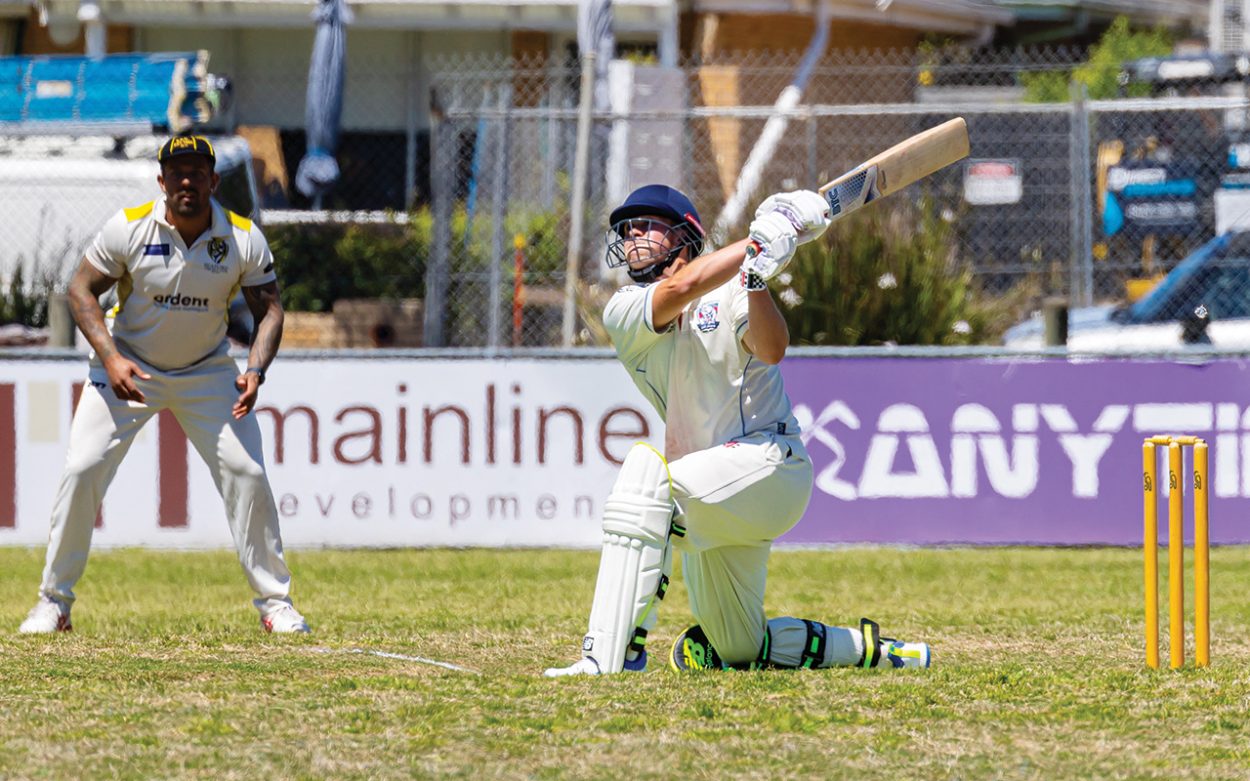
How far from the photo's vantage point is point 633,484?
20.0 feet

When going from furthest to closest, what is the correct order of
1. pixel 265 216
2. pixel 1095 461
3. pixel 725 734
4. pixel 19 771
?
pixel 265 216
pixel 1095 461
pixel 725 734
pixel 19 771

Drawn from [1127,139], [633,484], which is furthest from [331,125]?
[633,484]

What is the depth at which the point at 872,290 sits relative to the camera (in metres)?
13.6

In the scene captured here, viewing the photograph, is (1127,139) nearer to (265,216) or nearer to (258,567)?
(265,216)

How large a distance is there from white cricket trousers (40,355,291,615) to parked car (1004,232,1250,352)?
303 inches

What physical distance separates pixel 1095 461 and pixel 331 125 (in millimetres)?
9679

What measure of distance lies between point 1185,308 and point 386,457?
6458 millimetres

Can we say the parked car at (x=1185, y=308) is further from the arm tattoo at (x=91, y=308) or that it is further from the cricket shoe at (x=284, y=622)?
the arm tattoo at (x=91, y=308)

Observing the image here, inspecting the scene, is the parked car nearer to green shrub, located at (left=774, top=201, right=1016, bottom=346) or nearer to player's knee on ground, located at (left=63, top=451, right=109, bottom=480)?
green shrub, located at (left=774, top=201, right=1016, bottom=346)

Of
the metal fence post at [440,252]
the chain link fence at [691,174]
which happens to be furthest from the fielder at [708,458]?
the metal fence post at [440,252]

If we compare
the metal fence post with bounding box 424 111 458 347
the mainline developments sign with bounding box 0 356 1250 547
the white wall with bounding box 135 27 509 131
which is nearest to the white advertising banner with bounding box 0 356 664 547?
the mainline developments sign with bounding box 0 356 1250 547

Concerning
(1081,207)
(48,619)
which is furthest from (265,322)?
(1081,207)

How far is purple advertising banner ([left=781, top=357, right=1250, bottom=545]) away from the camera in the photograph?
11.7 meters

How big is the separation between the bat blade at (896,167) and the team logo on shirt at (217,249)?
3018 millimetres
